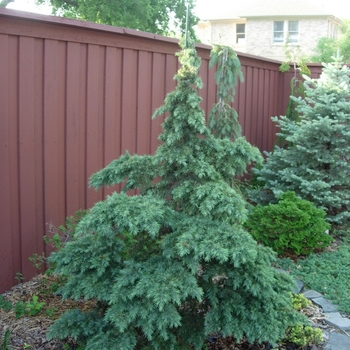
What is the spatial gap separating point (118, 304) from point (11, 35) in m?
2.50

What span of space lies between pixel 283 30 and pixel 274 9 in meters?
1.36

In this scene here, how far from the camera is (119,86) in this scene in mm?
5160

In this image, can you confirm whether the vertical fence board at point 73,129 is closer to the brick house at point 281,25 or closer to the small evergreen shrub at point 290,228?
the small evergreen shrub at point 290,228

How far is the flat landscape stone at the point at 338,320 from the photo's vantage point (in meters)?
3.79

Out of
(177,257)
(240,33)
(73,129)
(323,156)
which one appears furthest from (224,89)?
(240,33)

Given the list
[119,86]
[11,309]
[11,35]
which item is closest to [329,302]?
[11,309]

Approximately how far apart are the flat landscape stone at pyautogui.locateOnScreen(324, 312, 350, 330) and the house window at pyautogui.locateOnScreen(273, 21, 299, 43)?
24792 mm

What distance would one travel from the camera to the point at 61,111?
4.58 meters

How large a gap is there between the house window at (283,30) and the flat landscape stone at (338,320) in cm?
2479

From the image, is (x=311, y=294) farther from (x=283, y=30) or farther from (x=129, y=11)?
(x=283, y=30)

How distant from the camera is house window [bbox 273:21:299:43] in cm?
2692

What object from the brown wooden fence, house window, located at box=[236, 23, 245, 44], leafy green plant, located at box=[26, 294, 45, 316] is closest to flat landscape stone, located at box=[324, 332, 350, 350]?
leafy green plant, located at box=[26, 294, 45, 316]

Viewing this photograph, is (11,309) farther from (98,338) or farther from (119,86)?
(119,86)

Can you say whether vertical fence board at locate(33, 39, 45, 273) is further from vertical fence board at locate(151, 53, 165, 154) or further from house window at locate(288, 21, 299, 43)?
house window at locate(288, 21, 299, 43)
